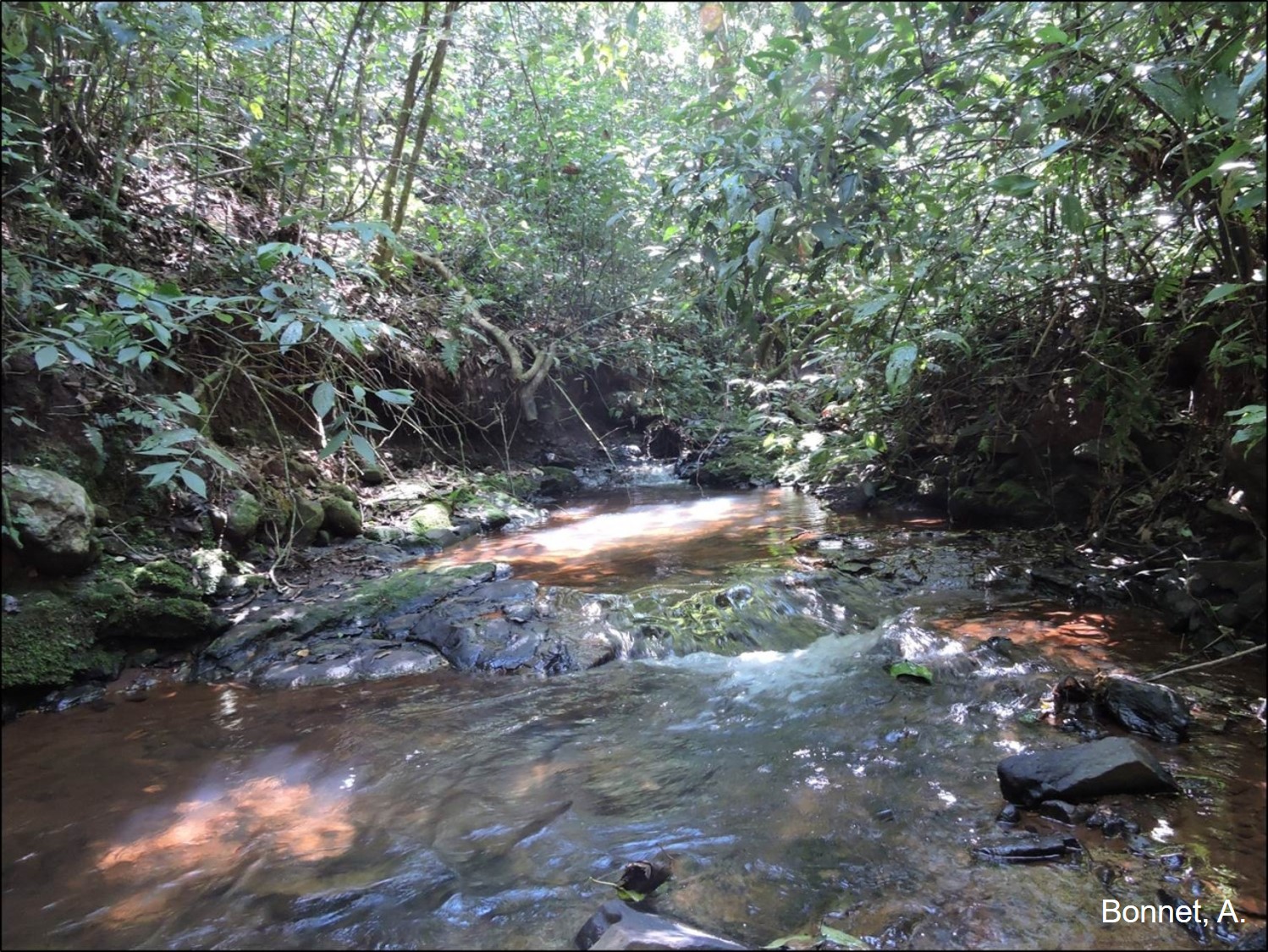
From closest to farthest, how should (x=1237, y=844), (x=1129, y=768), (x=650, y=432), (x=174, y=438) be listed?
1. (x=1237, y=844)
2. (x=1129, y=768)
3. (x=174, y=438)
4. (x=650, y=432)

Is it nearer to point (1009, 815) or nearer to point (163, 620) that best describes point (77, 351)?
point (163, 620)

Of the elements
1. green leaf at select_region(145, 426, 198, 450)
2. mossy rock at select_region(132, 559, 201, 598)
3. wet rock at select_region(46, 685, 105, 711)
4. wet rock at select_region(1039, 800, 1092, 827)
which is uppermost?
green leaf at select_region(145, 426, 198, 450)

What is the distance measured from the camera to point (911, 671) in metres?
3.49

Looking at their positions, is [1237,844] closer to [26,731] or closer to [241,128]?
[26,731]

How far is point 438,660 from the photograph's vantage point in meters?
4.10

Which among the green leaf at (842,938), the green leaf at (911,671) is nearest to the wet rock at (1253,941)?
the green leaf at (842,938)

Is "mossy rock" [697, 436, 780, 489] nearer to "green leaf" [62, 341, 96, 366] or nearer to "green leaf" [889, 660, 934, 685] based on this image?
"green leaf" [889, 660, 934, 685]

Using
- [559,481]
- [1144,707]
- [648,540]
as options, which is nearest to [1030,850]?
[1144,707]

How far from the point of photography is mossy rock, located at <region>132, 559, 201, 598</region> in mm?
4078

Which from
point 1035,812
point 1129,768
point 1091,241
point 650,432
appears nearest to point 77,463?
point 1035,812

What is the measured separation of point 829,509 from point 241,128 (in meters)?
6.42

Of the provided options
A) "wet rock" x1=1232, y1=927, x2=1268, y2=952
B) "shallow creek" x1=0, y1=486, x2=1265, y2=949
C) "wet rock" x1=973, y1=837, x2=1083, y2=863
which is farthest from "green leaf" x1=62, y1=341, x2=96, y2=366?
"wet rock" x1=1232, y1=927, x2=1268, y2=952

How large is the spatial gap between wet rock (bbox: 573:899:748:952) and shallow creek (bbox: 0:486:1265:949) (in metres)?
0.14

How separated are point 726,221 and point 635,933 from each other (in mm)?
2921
